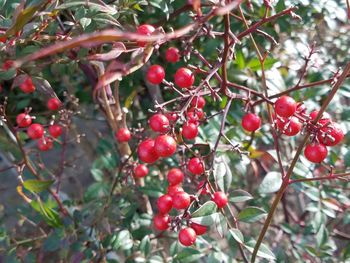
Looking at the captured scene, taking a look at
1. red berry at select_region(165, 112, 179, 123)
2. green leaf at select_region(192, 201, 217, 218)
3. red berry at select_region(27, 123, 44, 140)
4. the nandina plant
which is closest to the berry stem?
the nandina plant

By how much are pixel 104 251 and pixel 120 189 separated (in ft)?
0.67

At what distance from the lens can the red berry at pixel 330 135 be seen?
0.77m

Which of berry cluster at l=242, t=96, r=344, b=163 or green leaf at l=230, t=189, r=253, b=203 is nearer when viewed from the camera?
berry cluster at l=242, t=96, r=344, b=163

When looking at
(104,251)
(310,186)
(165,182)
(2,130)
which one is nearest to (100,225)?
(104,251)

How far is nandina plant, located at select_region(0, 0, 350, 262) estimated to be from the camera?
812 millimetres

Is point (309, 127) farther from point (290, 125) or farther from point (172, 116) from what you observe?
point (172, 116)

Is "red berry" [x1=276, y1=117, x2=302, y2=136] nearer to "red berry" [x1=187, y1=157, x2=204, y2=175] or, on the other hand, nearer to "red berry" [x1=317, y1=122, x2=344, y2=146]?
"red berry" [x1=317, y1=122, x2=344, y2=146]

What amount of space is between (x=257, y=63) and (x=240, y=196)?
0.39 metres

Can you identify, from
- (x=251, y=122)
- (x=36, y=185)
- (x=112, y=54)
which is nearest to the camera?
(x=112, y=54)

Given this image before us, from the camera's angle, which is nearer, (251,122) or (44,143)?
(251,122)

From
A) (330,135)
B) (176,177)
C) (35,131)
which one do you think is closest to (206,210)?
(176,177)

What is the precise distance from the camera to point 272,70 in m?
1.23

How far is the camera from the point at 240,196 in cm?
99

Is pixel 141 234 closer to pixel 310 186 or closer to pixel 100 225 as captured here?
pixel 100 225
